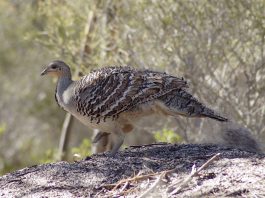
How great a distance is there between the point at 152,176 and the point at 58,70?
3.13 m

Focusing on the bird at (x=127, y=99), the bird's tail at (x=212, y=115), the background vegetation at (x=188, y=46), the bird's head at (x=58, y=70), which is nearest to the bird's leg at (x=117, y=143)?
the bird at (x=127, y=99)

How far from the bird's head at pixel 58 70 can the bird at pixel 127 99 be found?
0.69 m

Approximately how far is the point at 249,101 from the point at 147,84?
2.80m

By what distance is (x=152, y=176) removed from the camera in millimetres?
6516

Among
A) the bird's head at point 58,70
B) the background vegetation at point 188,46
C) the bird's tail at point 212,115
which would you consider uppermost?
the background vegetation at point 188,46

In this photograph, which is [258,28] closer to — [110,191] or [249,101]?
[249,101]

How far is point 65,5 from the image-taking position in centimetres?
1312

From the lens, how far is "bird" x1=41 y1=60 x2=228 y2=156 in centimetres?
835

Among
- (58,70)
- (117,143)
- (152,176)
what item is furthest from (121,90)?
(152,176)

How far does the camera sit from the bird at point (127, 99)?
835 cm

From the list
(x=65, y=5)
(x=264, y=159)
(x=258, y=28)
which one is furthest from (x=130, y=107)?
(x=65, y=5)

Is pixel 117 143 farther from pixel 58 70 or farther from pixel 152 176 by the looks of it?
pixel 152 176

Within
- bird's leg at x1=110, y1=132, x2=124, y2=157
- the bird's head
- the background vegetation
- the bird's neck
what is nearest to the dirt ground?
bird's leg at x1=110, y1=132, x2=124, y2=157

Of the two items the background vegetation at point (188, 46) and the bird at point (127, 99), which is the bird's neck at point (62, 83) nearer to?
the bird at point (127, 99)
